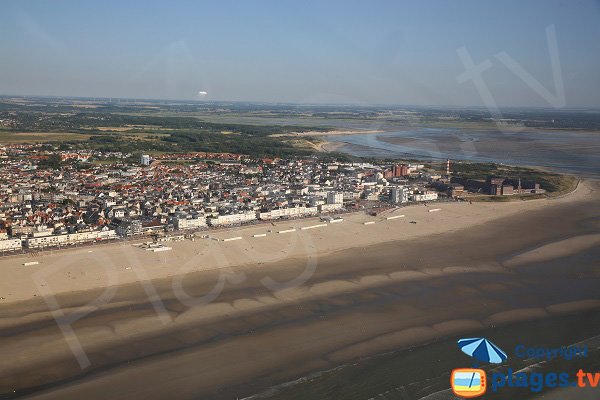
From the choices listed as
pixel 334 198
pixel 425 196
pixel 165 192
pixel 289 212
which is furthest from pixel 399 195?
pixel 165 192

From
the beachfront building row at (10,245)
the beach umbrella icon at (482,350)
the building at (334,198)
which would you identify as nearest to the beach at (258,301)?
→ the beach umbrella icon at (482,350)

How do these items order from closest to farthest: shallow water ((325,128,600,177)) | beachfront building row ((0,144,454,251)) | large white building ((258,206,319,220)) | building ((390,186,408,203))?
beachfront building row ((0,144,454,251)) → large white building ((258,206,319,220)) → building ((390,186,408,203)) → shallow water ((325,128,600,177))

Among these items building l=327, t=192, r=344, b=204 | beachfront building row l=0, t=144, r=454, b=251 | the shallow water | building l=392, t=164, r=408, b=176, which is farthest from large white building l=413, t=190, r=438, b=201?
the shallow water

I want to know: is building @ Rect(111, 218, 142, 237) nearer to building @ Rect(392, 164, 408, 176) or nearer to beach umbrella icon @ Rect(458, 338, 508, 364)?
beach umbrella icon @ Rect(458, 338, 508, 364)

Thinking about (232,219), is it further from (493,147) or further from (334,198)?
(493,147)

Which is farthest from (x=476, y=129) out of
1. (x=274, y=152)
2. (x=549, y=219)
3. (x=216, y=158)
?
(x=549, y=219)
